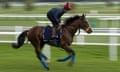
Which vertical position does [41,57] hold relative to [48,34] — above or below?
below

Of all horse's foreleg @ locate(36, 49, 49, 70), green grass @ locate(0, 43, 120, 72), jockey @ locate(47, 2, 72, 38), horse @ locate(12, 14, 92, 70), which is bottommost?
green grass @ locate(0, 43, 120, 72)

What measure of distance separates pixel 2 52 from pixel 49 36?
359cm

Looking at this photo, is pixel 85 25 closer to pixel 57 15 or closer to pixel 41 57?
pixel 57 15

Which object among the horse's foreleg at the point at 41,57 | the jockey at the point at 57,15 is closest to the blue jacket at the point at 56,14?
the jockey at the point at 57,15

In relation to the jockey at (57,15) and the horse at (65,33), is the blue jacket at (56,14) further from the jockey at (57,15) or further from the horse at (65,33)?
the horse at (65,33)

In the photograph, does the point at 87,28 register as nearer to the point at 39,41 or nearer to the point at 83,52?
the point at 39,41

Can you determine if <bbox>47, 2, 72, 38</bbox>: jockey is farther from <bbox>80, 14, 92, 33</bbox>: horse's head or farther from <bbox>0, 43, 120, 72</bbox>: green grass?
<bbox>0, 43, 120, 72</bbox>: green grass

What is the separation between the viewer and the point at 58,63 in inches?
395

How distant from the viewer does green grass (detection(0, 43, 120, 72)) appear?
9.02 meters

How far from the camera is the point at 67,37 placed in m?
9.40

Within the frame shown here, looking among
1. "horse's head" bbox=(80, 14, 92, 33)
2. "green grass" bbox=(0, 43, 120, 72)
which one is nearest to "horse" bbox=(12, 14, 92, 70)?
"horse's head" bbox=(80, 14, 92, 33)

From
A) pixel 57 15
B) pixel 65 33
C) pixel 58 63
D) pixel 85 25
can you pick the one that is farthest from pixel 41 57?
pixel 85 25

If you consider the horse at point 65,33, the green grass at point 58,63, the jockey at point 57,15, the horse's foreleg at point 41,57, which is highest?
the jockey at point 57,15

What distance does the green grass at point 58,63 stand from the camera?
9.02m
